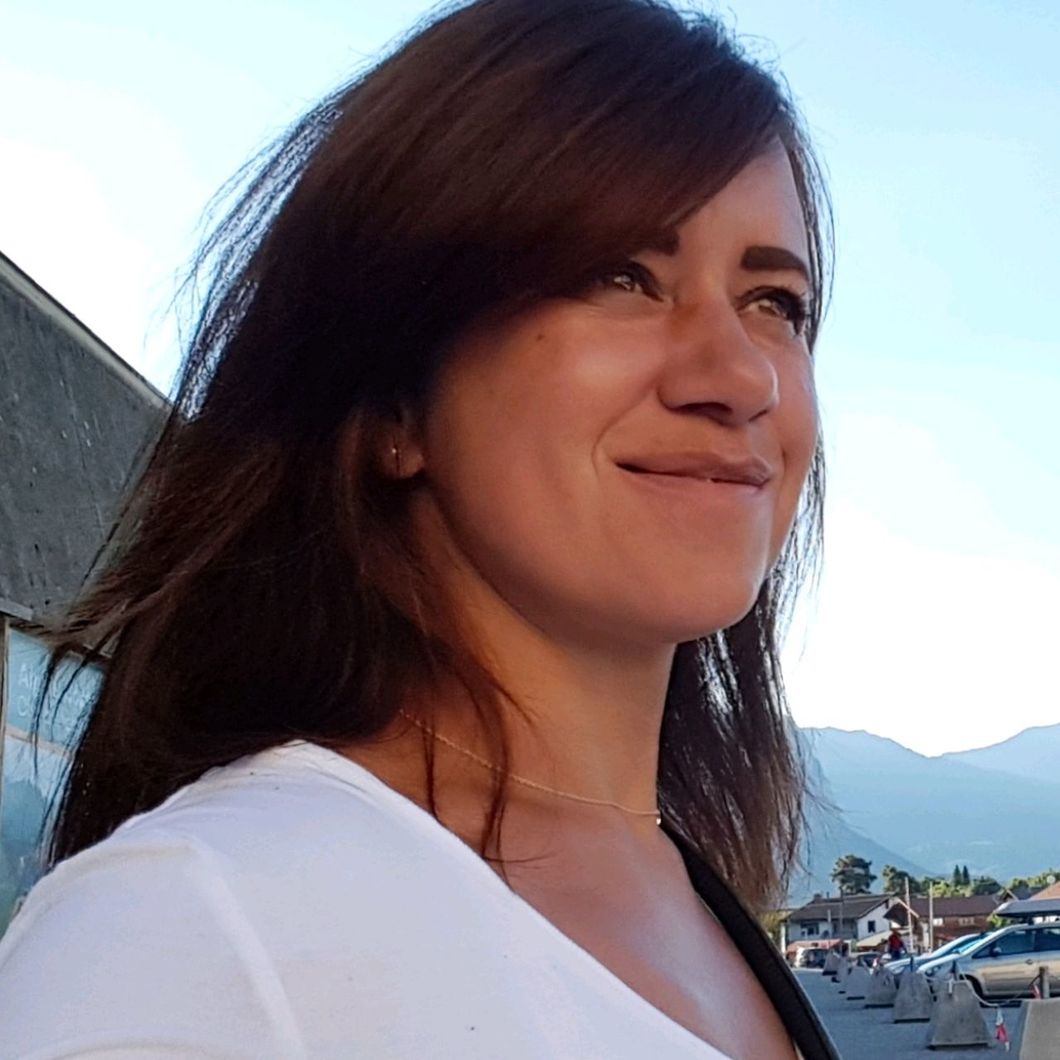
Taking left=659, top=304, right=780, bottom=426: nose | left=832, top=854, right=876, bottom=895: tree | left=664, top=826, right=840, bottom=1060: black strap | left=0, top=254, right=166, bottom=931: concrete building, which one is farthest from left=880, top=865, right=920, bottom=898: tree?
left=659, top=304, right=780, bottom=426: nose

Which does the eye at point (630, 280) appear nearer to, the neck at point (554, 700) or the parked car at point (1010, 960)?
the neck at point (554, 700)

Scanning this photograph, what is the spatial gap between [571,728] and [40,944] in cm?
81

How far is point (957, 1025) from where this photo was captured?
15242mm

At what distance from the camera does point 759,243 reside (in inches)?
69.1

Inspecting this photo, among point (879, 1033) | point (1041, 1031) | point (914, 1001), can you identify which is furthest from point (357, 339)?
point (914, 1001)

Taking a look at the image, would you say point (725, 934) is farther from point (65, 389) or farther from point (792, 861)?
point (65, 389)

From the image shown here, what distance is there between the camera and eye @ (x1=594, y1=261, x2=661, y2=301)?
1.64m

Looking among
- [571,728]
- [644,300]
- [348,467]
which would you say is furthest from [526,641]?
[644,300]

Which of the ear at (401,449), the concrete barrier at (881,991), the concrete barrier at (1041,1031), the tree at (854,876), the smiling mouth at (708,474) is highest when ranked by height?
the ear at (401,449)

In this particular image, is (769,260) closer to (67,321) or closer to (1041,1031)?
(67,321)

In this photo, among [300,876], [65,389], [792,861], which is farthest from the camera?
[65,389]

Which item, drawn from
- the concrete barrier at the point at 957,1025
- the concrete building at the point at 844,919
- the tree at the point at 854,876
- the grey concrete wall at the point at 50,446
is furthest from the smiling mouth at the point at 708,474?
the tree at the point at 854,876

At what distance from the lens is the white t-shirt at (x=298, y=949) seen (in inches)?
40.5

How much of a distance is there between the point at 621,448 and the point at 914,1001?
64.9ft
